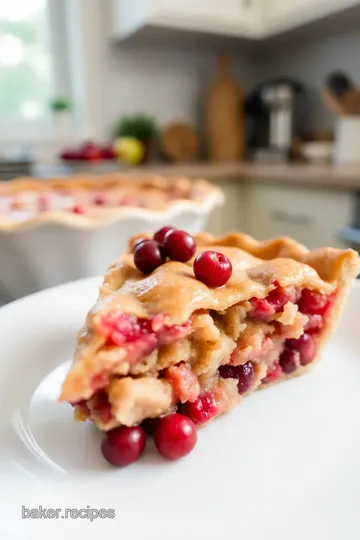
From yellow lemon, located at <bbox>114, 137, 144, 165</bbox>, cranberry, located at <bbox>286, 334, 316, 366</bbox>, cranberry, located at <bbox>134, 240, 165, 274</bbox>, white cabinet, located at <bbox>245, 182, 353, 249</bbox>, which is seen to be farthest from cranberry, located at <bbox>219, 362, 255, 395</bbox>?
yellow lemon, located at <bbox>114, 137, 144, 165</bbox>

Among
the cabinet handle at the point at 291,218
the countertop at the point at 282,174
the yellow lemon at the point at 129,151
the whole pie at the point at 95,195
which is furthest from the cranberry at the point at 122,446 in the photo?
the yellow lemon at the point at 129,151

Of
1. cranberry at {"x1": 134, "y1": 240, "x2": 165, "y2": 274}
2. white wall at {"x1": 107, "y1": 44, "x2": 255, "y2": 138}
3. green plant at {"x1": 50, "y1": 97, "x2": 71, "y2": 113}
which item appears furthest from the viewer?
white wall at {"x1": 107, "y1": 44, "x2": 255, "y2": 138}

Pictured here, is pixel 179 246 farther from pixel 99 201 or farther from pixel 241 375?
pixel 99 201

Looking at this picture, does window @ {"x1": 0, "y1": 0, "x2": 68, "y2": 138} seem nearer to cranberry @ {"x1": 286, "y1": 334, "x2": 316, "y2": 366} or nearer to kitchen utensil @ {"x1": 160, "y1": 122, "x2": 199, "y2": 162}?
kitchen utensil @ {"x1": 160, "y1": 122, "x2": 199, "y2": 162}

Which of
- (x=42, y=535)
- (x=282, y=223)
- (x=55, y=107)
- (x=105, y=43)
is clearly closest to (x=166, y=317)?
(x=42, y=535)

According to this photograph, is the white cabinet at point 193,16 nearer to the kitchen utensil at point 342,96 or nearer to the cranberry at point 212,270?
the kitchen utensil at point 342,96

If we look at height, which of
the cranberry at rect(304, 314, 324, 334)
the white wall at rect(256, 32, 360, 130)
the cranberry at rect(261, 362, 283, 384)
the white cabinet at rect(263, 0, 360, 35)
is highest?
the white cabinet at rect(263, 0, 360, 35)
